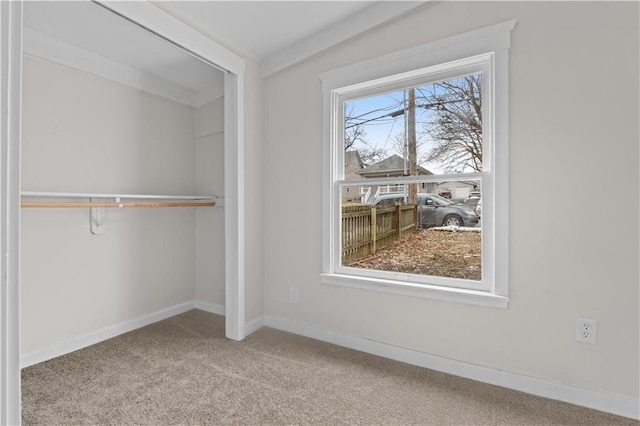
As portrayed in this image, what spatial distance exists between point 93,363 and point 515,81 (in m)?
3.29

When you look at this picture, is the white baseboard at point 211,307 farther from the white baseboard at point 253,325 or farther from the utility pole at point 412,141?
the utility pole at point 412,141

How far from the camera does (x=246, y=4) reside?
2.13m

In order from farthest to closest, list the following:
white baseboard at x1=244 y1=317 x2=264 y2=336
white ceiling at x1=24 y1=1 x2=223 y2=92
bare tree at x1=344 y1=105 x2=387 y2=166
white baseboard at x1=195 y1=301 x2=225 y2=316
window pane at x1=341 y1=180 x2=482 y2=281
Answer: white baseboard at x1=195 y1=301 x2=225 y2=316, white baseboard at x1=244 y1=317 x2=264 y2=336, bare tree at x1=344 y1=105 x2=387 y2=166, window pane at x1=341 y1=180 x2=482 y2=281, white ceiling at x1=24 y1=1 x2=223 y2=92

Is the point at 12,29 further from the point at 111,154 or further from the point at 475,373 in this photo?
the point at 475,373

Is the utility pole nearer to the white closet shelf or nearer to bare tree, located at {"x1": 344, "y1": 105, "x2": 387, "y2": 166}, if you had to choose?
bare tree, located at {"x1": 344, "y1": 105, "x2": 387, "y2": 166}

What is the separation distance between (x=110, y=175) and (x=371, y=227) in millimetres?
2237

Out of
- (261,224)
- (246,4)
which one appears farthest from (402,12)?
(261,224)

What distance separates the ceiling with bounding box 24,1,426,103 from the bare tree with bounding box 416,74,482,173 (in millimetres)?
591

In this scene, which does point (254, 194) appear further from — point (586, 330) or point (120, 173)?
point (586, 330)

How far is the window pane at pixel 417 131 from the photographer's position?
6.92ft

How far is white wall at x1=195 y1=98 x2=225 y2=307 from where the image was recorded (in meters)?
3.26

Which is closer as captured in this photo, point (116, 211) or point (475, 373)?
point (475, 373)

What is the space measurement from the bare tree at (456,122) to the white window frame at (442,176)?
5cm

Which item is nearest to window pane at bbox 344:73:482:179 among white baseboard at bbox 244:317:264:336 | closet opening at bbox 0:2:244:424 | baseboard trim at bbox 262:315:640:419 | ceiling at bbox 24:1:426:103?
ceiling at bbox 24:1:426:103
